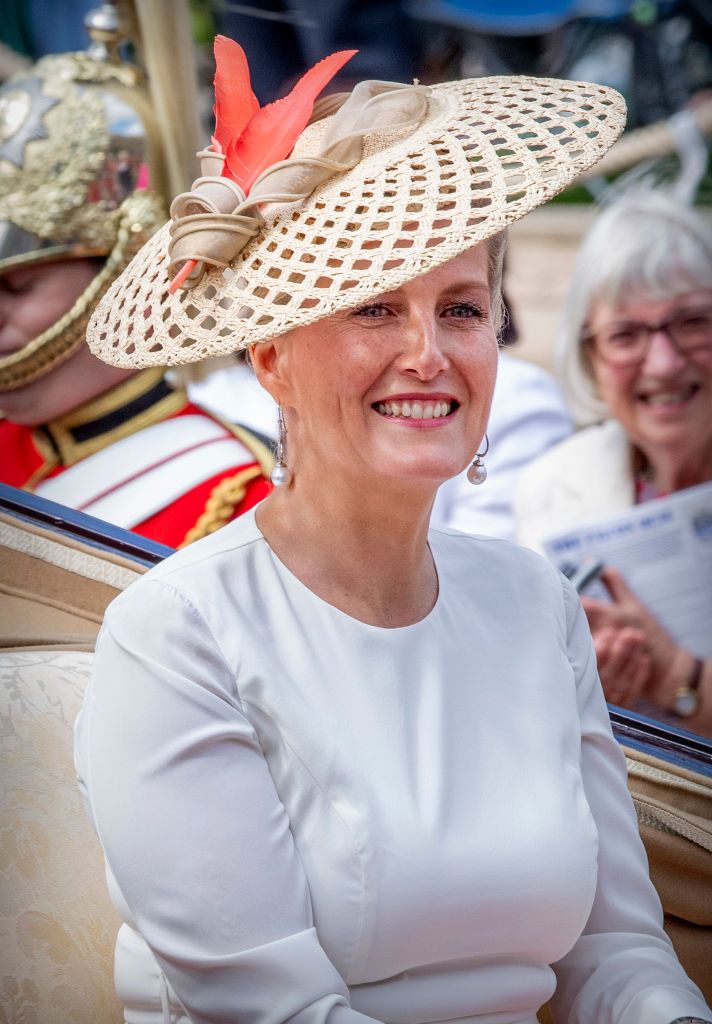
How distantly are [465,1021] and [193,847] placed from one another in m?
0.33

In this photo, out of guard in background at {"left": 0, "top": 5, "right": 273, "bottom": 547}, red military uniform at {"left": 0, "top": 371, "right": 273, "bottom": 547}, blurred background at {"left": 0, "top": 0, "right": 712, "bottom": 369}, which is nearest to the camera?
red military uniform at {"left": 0, "top": 371, "right": 273, "bottom": 547}

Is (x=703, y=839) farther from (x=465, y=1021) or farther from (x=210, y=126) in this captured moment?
(x=210, y=126)

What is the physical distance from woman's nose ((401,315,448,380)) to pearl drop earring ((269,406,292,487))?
180mm

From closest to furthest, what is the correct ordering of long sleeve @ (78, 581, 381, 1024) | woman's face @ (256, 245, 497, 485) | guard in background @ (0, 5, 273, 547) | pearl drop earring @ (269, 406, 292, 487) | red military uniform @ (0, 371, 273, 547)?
1. long sleeve @ (78, 581, 381, 1024)
2. woman's face @ (256, 245, 497, 485)
3. pearl drop earring @ (269, 406, 292, 487)
4. red military uniform @ (0, 371, 273, 547)
5. guard in background @ (0, 5, 273, 547)

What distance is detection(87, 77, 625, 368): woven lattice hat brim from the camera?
3.64 ft

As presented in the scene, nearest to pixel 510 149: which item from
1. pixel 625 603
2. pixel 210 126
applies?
pixel 625 603

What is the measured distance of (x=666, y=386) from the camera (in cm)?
248

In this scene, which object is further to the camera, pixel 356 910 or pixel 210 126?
pixel 210 126

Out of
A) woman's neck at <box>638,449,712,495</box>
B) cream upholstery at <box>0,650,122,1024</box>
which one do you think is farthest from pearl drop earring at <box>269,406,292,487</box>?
woman's neck at <box>638,449,712,495</box>

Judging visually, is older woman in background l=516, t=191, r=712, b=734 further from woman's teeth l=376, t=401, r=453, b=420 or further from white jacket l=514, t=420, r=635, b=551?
woman's teeth l=376, t=401, r=453, b=420

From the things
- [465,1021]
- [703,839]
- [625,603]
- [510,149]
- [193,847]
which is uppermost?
[510,149]

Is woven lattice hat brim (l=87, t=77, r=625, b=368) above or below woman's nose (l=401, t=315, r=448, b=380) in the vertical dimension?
above

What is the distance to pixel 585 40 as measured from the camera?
372cm

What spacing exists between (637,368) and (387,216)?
58.3 inches
